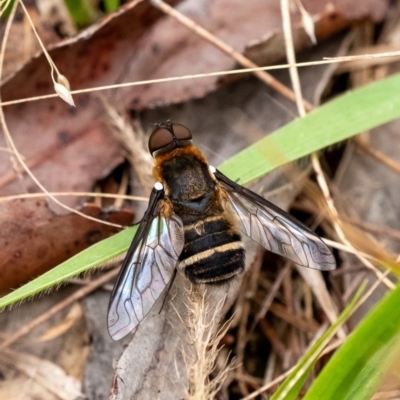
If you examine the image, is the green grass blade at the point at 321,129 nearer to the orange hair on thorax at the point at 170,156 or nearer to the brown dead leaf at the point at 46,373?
the orange hair on thorax at the point at 170,156

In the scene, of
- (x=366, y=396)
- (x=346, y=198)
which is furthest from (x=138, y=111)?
(x=366, y=396)

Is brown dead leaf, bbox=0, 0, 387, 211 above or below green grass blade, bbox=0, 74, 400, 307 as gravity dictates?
above

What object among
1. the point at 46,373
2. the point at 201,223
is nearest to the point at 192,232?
the point at 201,223

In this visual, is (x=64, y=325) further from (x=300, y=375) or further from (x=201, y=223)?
(x=300, y=375)

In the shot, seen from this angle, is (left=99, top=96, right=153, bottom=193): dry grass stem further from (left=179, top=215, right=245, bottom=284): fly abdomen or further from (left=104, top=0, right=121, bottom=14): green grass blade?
(left=104, top=0, right=121, bottom=14): green grass blade

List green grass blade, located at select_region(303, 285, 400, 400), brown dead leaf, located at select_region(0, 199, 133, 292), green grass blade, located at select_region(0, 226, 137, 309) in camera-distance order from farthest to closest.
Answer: brown dead leaf, located at select_region(0, 199, 133, 292)
green grass blade, located at select_region(0, 226, 137, 309)
green grass blade, located at select_region(303, 285, 400, 400)

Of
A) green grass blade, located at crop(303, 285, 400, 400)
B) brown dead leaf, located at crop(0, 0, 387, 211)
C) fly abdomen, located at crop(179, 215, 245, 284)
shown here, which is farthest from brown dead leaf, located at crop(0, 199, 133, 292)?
green grass blade, located at crop(303, 285, 400, 400)
